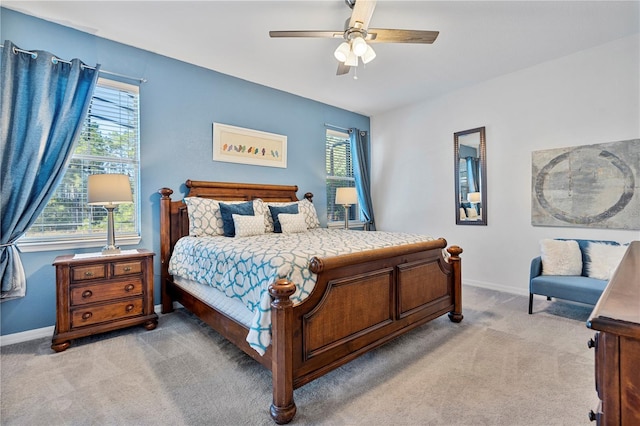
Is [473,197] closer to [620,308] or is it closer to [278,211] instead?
[278,211]

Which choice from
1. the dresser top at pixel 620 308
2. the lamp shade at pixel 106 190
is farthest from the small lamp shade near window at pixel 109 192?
the dresser top at pixel 620 308

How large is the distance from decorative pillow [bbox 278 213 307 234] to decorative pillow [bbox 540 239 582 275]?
2.64 meters

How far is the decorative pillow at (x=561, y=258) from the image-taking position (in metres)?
3.06

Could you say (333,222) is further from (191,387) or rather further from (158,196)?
(191,387)

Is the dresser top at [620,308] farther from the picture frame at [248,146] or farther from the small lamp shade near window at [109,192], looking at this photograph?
the picture frame at [248,146]

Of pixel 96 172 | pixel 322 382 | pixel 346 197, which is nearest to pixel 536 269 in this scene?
pixel 346 197

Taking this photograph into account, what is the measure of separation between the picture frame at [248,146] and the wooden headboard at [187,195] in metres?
0.34

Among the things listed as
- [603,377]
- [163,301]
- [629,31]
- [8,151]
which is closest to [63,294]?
[163,301]

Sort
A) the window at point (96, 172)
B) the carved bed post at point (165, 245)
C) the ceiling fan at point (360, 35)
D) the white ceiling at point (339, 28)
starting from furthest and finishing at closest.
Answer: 1. the carved bed post at point (165, 245)
2. the window at point (96, 172)
3. the white ceiling at point (339, 28)
4. the ceiling fan at point (360, 35)

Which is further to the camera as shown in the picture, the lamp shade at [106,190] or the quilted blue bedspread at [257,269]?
the lamp shade at [106,190]

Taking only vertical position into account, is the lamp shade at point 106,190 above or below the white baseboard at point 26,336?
above

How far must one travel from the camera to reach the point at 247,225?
124 inches

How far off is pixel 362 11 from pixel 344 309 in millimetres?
2015

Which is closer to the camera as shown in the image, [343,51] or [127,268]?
[343,51]
